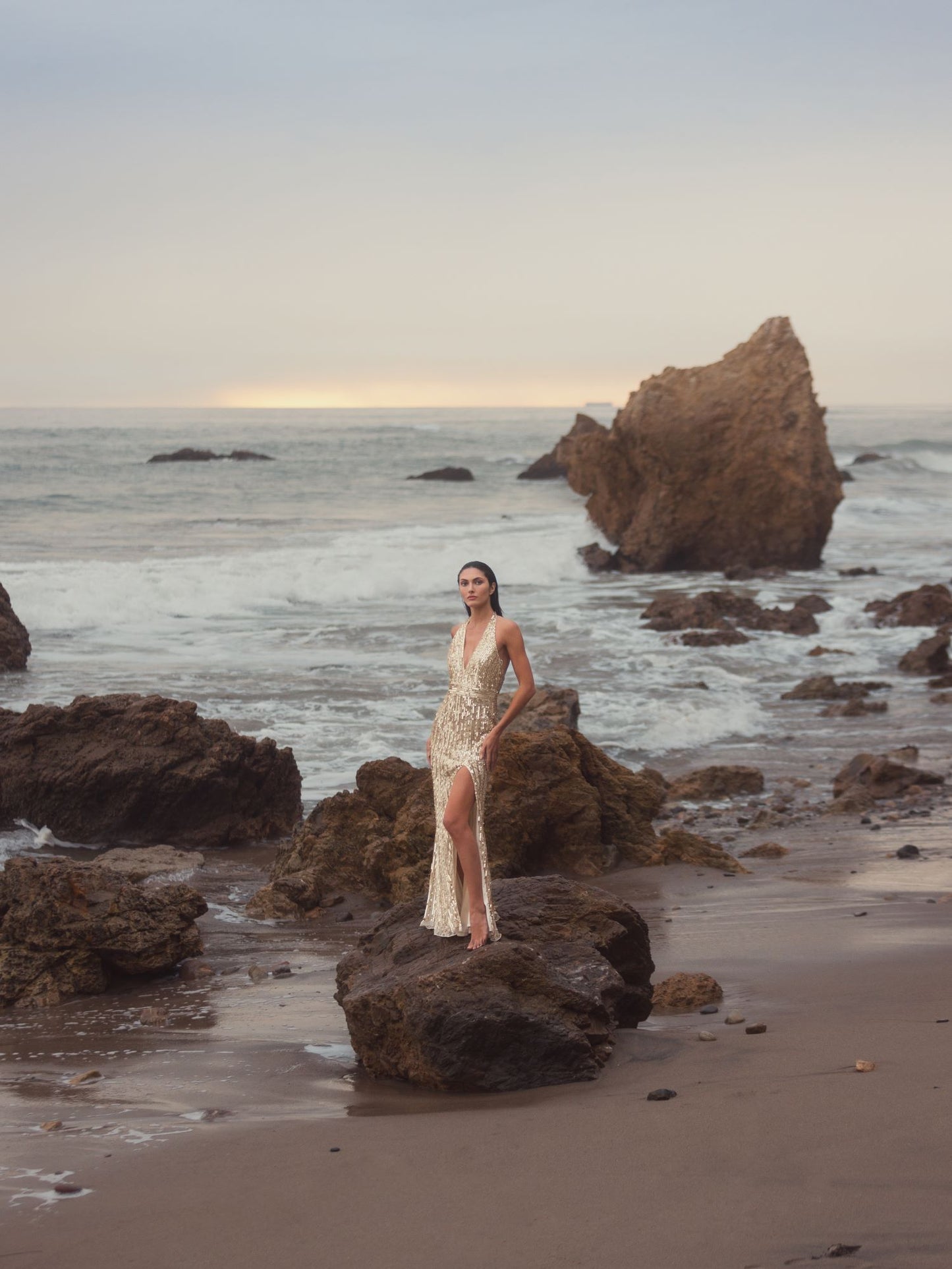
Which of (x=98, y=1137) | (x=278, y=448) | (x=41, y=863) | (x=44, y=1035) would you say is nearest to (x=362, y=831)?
(x=41, y=863)

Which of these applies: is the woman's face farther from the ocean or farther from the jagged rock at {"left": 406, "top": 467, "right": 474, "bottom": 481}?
the jagged rock at {"left": 406, "top": 467, "right": 474, "bottom": 481}

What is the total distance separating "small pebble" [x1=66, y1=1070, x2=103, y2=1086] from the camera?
17.2ft

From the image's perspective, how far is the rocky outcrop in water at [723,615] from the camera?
67.0ft

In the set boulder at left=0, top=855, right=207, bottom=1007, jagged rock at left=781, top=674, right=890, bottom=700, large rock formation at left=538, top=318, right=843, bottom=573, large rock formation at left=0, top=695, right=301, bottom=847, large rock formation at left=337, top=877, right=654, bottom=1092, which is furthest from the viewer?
large rock formation at left=538, top=318, right=843, bottom=573

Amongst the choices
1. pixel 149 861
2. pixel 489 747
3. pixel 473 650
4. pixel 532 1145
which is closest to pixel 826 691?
pixel 149 861

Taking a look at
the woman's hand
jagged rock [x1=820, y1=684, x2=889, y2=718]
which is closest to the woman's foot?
the woman's hand

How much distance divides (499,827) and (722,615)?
42.8 feet

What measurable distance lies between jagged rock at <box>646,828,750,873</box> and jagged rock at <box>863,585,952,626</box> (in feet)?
42.7

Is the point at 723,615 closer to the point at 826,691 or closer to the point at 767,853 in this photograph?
the point at 826,691

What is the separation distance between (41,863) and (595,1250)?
4.19 metres

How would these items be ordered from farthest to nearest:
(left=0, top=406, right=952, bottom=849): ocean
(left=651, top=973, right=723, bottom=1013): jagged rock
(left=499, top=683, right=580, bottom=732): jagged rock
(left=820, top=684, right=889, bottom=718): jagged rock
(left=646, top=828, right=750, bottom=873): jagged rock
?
(left=820, top=684, right=889, bottom=718): jagged rock, (left=0, top=406, right=952, bottom=849): ocean, (left=499, top=683, right=580, bottom=732): jagged rock, (left=646, top=828, right=750, bottom=873): jagged rock, (left=651, top=973, right=723, bottom=1013): jagged rock

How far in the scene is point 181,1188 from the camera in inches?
159

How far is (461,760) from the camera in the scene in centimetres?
550

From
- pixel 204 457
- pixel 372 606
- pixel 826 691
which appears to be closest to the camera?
pixel 826 691
